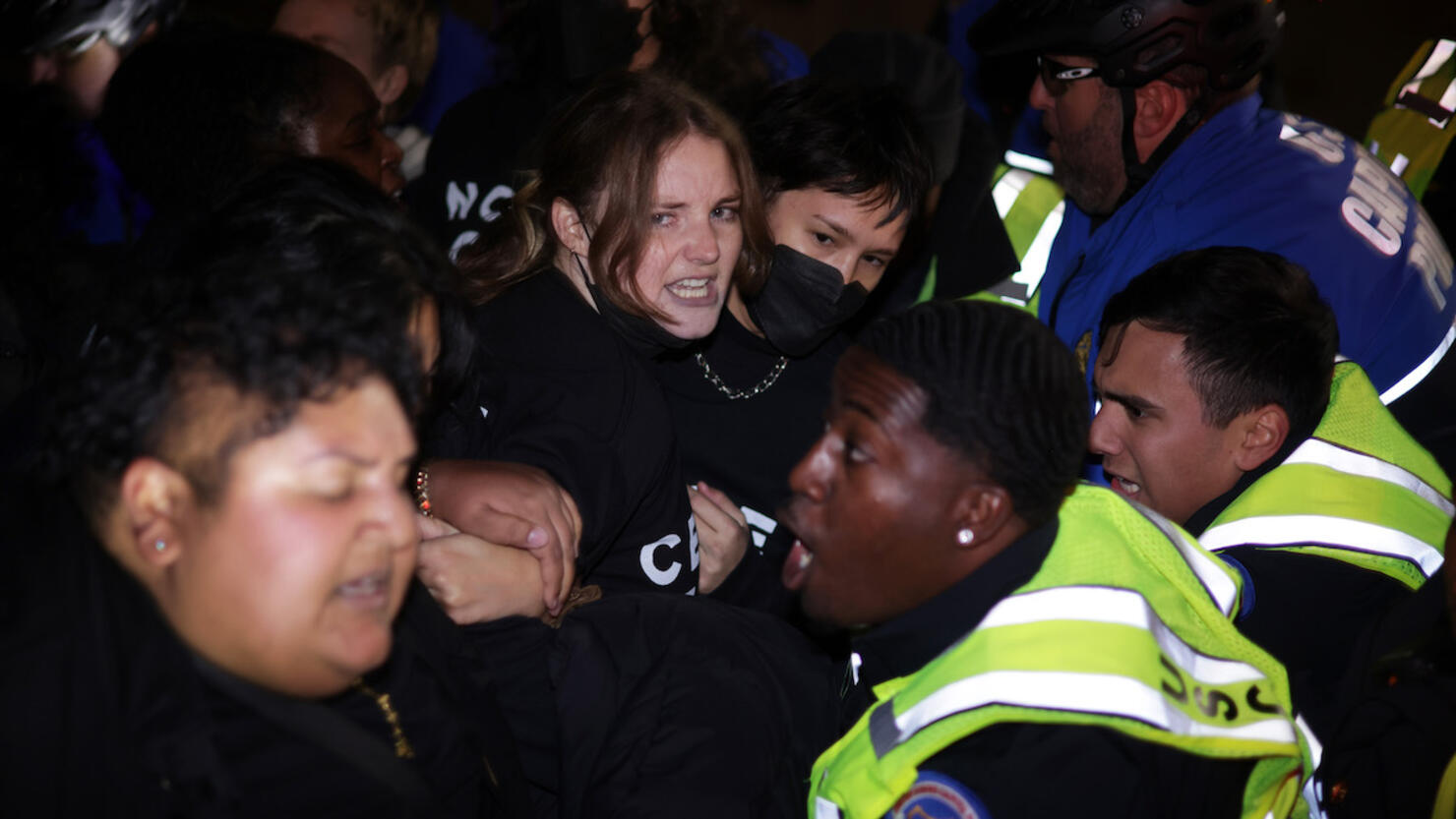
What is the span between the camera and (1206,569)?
1962 mm

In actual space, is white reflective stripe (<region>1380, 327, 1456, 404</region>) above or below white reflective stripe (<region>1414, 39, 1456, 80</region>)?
below

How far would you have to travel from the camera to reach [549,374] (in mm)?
2275

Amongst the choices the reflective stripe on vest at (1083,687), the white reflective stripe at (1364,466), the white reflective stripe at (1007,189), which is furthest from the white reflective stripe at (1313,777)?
the white reflective stripe at (1007,189)

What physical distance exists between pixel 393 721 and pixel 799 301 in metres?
1.51

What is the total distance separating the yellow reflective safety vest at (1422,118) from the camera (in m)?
4.17

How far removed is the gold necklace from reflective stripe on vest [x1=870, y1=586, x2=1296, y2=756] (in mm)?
670

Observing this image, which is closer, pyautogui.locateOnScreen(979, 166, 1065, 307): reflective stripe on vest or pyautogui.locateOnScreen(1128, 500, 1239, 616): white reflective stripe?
pyautogui.locateOnScreen(1128, 500, 1239, 616): white reflective stripe

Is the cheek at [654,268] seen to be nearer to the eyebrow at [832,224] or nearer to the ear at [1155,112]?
the eyebrow at [832,224]

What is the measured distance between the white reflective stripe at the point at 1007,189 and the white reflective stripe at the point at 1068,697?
8.42ft

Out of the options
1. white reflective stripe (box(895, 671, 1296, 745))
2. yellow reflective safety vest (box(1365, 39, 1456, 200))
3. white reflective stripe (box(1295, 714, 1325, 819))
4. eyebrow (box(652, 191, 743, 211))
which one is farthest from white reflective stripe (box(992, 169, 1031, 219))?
white reflective stripe (box(895, 671, 1296, 745))

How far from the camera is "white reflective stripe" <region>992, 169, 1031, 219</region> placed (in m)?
3.94

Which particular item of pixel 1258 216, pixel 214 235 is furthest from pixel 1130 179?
pixel 214 235

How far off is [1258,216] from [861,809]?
2.13m

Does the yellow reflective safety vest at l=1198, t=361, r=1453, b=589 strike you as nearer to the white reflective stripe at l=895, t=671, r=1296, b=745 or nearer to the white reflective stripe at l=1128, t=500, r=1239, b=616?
the white reflective stripe at l=1128, t=500, r=1239, b=616
